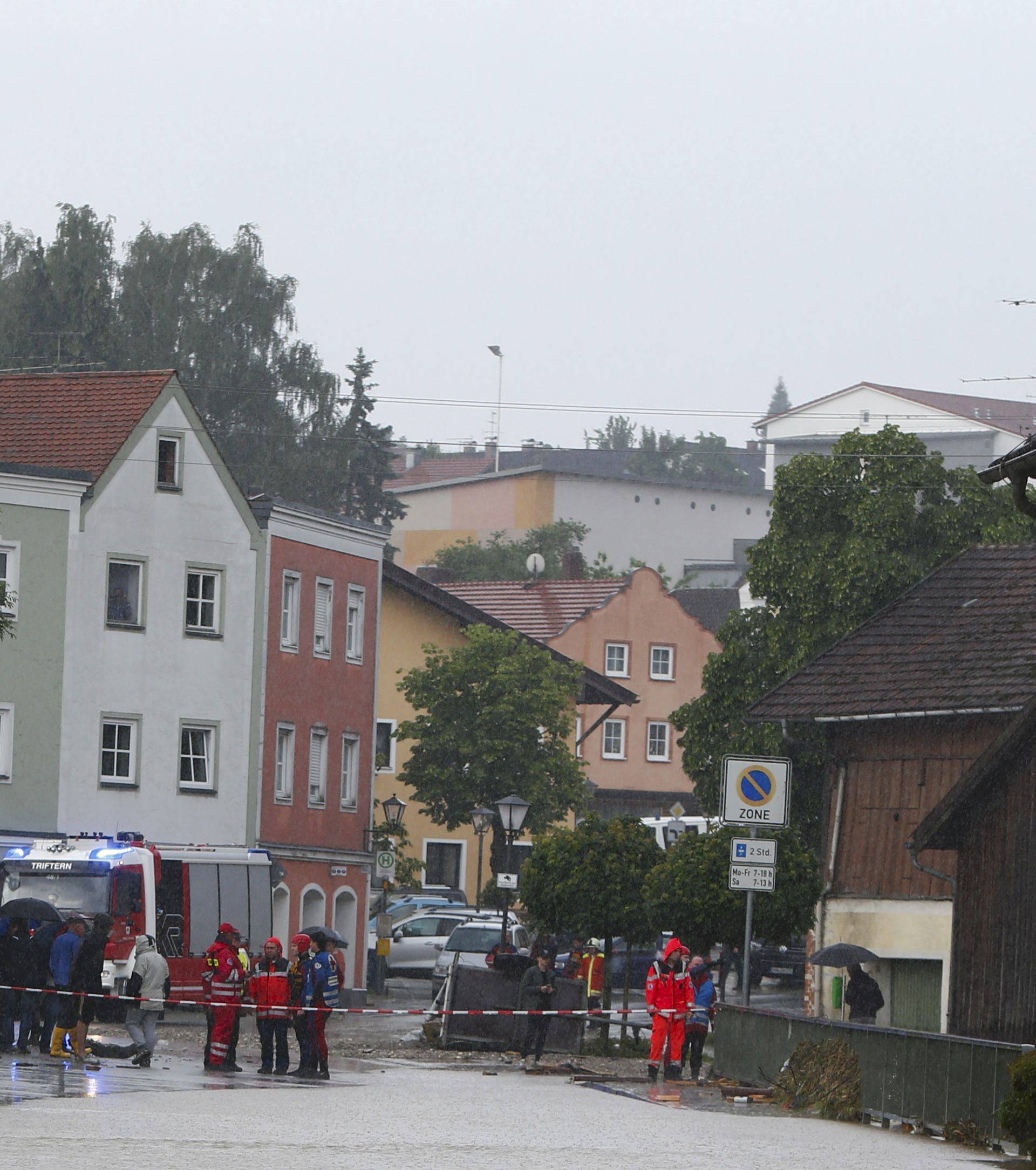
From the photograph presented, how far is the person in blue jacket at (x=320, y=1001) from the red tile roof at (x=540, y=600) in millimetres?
55089

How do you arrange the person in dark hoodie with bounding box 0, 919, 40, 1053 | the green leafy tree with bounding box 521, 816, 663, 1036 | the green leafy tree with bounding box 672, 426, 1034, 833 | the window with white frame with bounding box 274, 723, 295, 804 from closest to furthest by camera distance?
1. the person in dark hoodie with bounding box 0, 919, 40, 1053
2. the green leafy tree with bounding box 521, 816, 663, 1036
3. the green leafy tree with bounding box 672, 426, 1034, 833
4. the window with white frame with bounding box 274, 723, 295, 804

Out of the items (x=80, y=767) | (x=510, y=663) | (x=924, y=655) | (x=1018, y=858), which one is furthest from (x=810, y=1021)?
(x=510, y=663)

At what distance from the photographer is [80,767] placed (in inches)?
1900

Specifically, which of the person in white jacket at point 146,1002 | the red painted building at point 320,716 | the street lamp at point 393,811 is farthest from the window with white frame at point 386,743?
the person in white jacket at point 146,1002

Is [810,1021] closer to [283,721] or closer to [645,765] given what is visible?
[283,721]

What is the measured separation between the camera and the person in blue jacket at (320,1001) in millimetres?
26531

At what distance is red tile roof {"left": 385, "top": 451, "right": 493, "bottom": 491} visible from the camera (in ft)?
433

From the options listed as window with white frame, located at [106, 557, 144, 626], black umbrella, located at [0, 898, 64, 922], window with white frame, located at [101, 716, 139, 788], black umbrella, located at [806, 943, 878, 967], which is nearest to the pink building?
window with white frame, located at [101, 716, 139, 788]

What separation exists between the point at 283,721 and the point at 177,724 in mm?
3042

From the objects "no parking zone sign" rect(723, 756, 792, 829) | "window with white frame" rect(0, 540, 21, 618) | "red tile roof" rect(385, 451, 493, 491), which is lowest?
"no parking zone sign" rect(723, 756, 792, 829)

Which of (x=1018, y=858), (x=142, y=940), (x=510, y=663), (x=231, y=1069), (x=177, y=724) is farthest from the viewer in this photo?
(x=510, y=663)

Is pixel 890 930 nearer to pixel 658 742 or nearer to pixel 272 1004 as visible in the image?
pixel 272 1004

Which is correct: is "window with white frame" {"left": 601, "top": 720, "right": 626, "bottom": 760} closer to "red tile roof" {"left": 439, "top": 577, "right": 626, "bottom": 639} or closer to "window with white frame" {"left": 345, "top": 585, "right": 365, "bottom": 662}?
"red tile roof" {"left": 439, "top": 577, "right": 626, "bottom": 639}

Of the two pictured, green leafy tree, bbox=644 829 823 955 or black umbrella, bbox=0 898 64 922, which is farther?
green leafy tree, bbox=644 829 823 955
